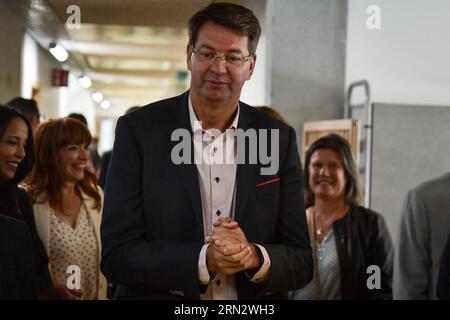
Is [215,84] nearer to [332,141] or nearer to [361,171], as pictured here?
[332,141]

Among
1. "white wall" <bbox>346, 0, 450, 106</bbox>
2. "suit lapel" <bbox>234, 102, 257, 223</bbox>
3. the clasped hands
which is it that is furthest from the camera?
"white wall" <bbox>346, 0, 450, 106</bbox>

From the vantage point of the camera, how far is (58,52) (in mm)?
1219

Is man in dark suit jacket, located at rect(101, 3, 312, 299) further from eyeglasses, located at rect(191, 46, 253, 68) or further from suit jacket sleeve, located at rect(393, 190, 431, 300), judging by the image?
suit jacket sleeve, located at rect(393, 190, 431, 300)

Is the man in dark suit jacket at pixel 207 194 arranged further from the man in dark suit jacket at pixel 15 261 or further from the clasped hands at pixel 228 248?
the man in dark suit jacket at pixel 15 261

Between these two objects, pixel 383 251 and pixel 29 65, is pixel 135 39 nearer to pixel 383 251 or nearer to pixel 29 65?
pixel 29 65

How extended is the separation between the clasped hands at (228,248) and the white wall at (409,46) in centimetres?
62

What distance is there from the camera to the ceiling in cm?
117

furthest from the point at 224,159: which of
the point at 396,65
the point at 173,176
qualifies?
the point at 396,65

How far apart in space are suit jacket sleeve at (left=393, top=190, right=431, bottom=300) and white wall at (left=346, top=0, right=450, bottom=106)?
1.04ft

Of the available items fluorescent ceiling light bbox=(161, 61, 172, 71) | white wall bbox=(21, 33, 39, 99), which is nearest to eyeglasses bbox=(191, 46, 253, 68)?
fluorescent ceiling light bbox=(161, 61, 172, 71)

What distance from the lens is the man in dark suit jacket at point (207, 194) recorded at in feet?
3.06

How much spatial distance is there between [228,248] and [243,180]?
0.56ft

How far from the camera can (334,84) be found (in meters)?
1.34

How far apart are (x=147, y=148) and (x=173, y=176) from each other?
0.07m
